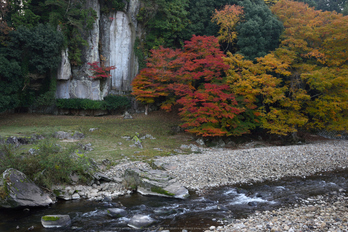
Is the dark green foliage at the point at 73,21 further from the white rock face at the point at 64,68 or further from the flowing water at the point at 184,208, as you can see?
the flowing water at the point at 184,208

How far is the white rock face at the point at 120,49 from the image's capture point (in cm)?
2523

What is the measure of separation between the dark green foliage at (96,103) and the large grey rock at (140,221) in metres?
17.6

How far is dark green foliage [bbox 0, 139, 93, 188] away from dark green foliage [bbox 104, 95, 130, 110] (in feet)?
47.9

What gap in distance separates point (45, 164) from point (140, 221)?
4.47m

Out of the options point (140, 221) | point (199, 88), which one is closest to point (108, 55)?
point (199, 88)

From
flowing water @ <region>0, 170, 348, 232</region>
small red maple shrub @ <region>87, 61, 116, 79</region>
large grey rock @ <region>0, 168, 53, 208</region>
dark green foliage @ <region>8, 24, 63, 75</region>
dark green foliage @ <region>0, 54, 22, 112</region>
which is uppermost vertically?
dark green foliage @ <region>8, 24, 63, 75</region>

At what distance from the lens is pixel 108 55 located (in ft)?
82.5

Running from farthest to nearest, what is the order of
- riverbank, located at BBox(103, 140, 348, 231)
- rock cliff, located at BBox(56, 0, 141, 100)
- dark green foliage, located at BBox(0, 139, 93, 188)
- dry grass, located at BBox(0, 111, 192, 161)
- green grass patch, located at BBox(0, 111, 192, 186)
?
rock cliff, located at BBox(56, 0, 141, 100) < dry grass, located at BBox(0, 111, 192, 161) < green grass patch, located at BBox(0, 111, 192, 186) < dark green foliage, located at BBox(0, 139, 93, 188) < riverbank, located at BBox(103, 140, 348, 231)

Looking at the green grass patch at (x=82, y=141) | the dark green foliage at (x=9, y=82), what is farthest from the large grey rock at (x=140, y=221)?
the dark green foliage at (x=9, y=82)

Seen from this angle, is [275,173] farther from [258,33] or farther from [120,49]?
[120,49]

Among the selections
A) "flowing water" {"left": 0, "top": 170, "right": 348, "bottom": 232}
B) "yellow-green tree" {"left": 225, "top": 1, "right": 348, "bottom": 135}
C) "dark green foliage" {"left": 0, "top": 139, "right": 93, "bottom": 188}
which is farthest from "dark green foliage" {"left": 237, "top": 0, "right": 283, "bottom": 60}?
"dark green foliage" {"left": 0, "top": 139, "right": 93, "bottom": 188}

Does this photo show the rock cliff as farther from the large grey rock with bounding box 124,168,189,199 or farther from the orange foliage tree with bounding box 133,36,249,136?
the large grey rock with bounding box 124,168,189,199

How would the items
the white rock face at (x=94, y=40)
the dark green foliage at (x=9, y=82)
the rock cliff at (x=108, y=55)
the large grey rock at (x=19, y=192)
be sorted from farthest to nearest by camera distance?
the white rock face at (x=94, y=40) < the rock cliff at (x=108, y=55) < the dark green foliage at (x=9, y=82) < the large grey rock at (x=19, y=192)

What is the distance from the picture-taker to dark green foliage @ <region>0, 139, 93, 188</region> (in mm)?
8781
